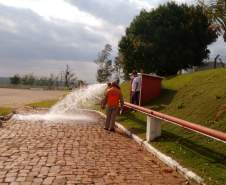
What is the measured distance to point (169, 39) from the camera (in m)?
36.4

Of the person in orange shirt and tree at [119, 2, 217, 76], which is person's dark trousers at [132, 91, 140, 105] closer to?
the person in orange shirt

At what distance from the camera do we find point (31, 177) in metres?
7.93

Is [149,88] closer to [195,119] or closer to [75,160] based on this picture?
[195,119]

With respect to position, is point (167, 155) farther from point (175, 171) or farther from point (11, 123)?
point (11, 123)

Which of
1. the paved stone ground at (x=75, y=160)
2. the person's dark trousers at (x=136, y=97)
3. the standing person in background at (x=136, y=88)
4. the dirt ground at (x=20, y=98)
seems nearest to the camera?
the paved stone ground at (x=75, y=160)

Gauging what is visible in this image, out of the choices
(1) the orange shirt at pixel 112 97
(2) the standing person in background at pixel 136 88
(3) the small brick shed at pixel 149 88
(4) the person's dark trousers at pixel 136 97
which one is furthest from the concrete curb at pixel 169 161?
(3) the small brick shed at pixel 149 88

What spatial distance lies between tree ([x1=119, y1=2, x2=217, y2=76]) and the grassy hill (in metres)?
12.8

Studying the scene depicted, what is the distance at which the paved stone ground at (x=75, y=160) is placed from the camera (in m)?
8.02

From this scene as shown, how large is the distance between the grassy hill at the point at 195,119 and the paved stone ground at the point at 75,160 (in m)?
0.56

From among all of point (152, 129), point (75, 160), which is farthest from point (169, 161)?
point (152, 129)

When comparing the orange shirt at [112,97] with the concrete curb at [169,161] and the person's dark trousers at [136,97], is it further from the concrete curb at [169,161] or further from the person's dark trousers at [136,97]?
the person's dark trousers at [136,97]

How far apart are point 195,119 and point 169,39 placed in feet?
77.8

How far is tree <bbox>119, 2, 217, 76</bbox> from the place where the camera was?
118 ft

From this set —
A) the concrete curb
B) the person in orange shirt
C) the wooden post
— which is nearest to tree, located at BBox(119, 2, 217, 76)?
the person in orange shirt
